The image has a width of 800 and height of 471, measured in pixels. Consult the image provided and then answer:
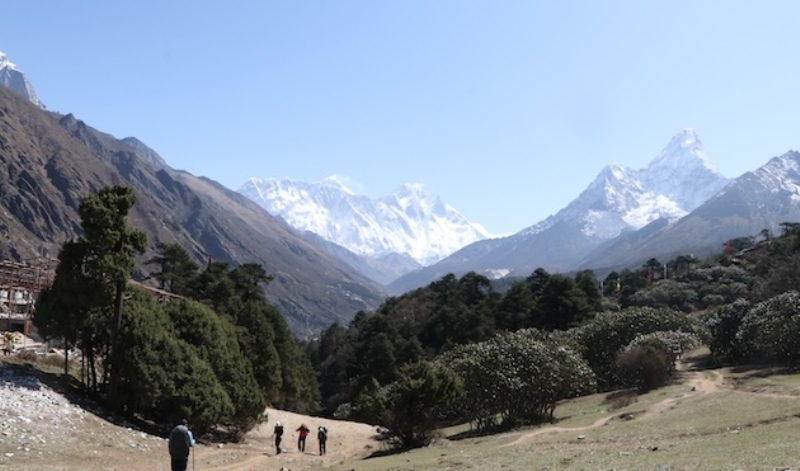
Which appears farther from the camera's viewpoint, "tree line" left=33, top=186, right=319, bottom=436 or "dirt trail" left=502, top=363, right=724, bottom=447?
"tree line" left=33, top=186, right=319, bottom=436

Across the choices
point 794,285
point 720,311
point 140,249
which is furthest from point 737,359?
point 140,249

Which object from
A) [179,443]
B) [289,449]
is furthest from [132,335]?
[179,443]

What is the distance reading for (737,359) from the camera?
58719 mm

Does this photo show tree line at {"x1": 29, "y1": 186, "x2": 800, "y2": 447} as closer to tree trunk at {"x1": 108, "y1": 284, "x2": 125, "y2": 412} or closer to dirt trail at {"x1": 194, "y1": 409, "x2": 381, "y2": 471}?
tree trunk at {"x1": 108, "y1": 284, "x2": 125, "y2": 412}

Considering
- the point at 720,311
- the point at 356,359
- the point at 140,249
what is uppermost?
the point at 140,249

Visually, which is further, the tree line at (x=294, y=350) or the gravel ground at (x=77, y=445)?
the tree line at (x=294, y=350)

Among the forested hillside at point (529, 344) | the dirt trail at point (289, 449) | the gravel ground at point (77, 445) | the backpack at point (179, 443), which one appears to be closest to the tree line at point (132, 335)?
the dirt trail at point (289, 449)

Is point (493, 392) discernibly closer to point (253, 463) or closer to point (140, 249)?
point (253, 463)

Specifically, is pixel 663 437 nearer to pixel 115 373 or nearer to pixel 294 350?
pixel 115 373

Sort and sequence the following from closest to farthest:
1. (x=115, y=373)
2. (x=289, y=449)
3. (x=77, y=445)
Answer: (x=77, y=445) < (x=115, y=373) < (x=289, y=449)

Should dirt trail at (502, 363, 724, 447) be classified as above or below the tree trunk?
below

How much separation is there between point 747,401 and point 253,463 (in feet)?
86.0

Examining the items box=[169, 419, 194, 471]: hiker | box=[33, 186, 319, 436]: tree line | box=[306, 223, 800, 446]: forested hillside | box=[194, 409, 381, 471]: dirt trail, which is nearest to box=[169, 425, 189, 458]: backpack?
box=[169, 419, 194, 471]: hiker

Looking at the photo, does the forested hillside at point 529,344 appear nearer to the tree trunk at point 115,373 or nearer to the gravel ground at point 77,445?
the gravel ground at point 77,445
